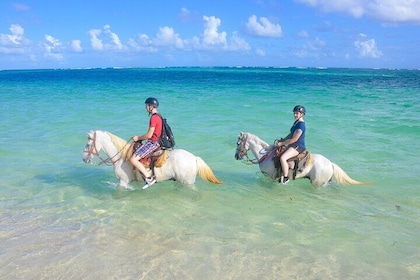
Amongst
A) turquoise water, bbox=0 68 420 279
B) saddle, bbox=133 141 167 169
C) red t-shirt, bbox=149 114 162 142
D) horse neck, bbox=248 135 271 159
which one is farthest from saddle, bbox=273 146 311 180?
red t-shirt, bbox=149 114 162 142

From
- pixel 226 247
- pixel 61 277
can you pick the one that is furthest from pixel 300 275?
pixel 61 277

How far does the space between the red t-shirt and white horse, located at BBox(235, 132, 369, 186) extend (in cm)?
197

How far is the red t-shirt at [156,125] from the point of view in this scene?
742cm

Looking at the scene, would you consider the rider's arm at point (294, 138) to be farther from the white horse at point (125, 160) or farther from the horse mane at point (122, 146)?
the horse mane at point (122, 146)

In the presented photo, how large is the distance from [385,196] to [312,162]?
1.84m

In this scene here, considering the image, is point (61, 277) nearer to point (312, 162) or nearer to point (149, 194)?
point (149, 194)

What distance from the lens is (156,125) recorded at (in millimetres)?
7473

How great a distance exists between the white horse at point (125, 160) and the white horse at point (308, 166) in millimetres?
1307

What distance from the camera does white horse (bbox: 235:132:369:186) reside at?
8.19 m

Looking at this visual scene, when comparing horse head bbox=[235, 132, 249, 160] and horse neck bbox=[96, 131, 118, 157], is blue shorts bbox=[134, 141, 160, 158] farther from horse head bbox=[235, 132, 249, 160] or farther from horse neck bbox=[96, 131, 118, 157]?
horse head bbox=[235, 132, 249, 160]

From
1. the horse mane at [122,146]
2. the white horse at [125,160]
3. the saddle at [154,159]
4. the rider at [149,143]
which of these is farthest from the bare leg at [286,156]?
the horse mane at [122,146]

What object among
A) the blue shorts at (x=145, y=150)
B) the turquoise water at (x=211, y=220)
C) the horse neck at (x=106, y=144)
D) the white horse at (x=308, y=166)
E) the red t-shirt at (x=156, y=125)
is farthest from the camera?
the white horse at (x=308, y=166)

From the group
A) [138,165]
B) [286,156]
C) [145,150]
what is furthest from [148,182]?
[286,156]

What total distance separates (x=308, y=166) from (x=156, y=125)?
3.48 meters
